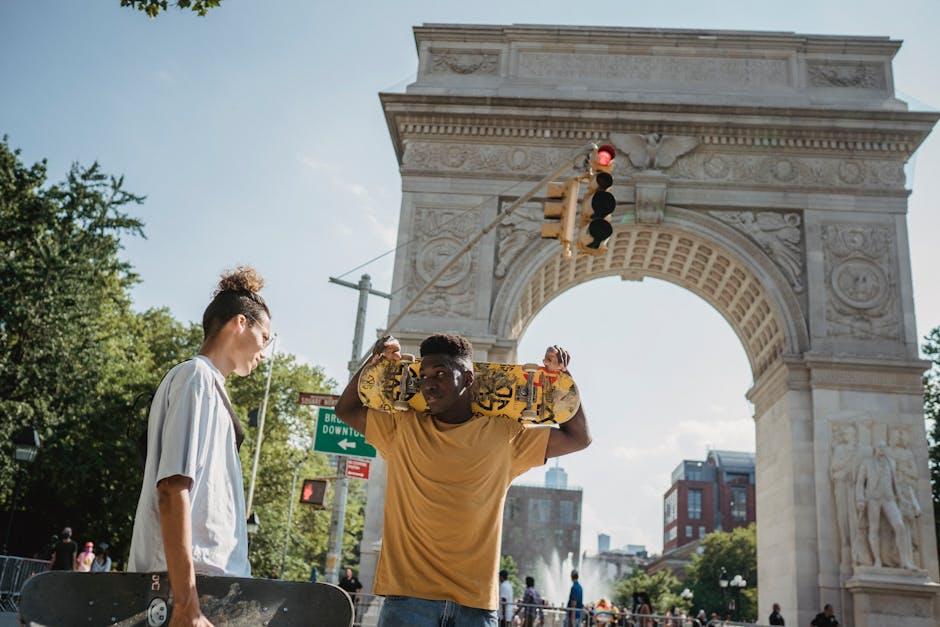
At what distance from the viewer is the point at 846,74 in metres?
22.4

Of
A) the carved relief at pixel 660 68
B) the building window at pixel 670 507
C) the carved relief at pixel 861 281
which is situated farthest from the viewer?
the building window at pixel 670 507

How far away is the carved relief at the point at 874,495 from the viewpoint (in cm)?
1764

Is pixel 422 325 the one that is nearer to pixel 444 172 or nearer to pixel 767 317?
pixel 444 172

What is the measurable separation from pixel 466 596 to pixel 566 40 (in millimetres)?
21712

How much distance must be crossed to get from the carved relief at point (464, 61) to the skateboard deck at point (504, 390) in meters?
20.3

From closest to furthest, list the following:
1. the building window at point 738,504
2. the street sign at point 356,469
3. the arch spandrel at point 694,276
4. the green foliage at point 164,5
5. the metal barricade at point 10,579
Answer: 1. the green foliage at point 164,5
2. the street sign at point 356,469
3. the metal barricade at point 10,579
4. the arch spandrel at point 694,276
5. the building window at point 738,504

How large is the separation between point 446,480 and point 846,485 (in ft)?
56.2

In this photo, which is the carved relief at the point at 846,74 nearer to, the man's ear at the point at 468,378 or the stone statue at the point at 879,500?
the stone statue at the point at 879,500

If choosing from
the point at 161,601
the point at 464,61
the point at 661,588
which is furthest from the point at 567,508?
the point at 161,601

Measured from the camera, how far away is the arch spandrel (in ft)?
68.0

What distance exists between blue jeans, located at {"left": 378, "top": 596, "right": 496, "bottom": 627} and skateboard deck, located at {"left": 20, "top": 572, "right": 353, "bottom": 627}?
2.88 ft

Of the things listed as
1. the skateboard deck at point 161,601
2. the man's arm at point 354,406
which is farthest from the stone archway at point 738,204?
the skateboard deck at point 161,601

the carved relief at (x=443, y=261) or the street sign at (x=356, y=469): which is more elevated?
the carved relief at (x=443, y=261)

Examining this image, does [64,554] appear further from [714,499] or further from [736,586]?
[714,499]
